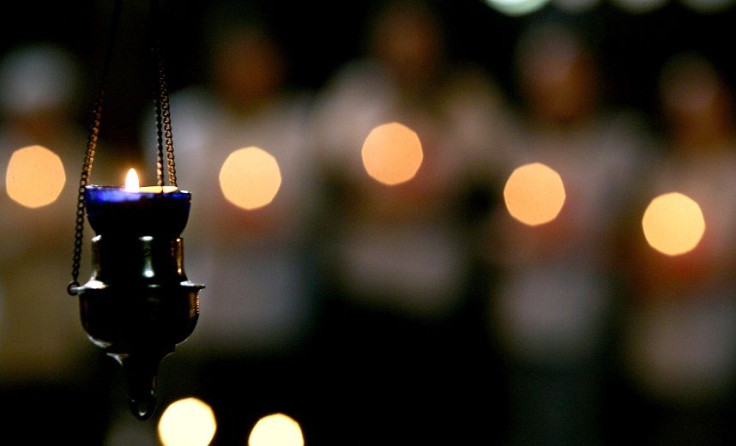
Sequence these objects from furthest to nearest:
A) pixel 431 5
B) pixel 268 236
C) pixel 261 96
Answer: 1. pixel 431 5
2. pixel 261 96
3. pixel 268 236

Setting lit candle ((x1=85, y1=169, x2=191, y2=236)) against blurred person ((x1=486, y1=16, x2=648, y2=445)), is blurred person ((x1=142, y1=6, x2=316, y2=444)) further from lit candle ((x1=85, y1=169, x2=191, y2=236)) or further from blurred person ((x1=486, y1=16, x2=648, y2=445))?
lit candle ((x1=85, y1=169, x2=191, y2=236))

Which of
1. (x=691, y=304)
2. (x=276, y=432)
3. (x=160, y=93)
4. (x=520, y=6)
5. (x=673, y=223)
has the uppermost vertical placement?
(x=520, y=6)

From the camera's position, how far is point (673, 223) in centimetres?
305

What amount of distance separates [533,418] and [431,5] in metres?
1.82

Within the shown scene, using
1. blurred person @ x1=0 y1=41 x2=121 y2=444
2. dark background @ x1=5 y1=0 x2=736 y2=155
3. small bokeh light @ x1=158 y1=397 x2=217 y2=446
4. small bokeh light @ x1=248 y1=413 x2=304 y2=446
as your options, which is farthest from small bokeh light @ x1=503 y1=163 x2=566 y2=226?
blurred person @ x1=0 y1=41 x2=121 y2=444

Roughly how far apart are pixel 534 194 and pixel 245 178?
955 millimetres

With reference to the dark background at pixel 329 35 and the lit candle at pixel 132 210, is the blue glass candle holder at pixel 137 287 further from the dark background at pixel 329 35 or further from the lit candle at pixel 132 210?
the dark background at pixel 329 35

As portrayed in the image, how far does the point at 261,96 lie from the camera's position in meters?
3.21

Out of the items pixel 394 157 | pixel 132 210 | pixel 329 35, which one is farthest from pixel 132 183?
pixel 329 35

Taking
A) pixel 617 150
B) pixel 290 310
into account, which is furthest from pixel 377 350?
pixel 617 150

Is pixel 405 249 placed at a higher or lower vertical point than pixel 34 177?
lower

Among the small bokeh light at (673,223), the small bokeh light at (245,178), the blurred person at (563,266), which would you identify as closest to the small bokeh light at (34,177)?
the small bokeh light at (245,178)

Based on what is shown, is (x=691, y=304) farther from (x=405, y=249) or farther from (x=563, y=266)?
(x=405, y=249)

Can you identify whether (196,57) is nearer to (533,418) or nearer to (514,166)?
(514,166)
